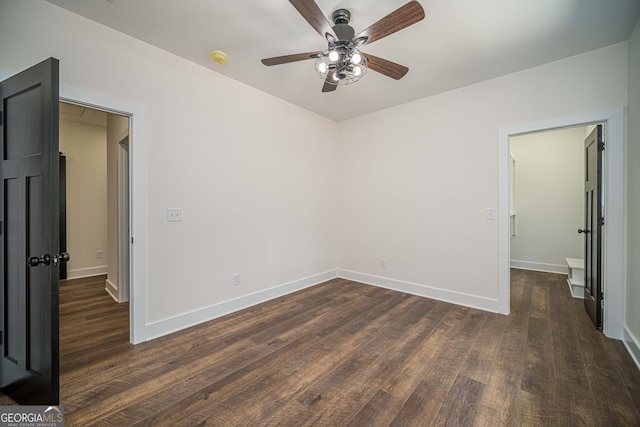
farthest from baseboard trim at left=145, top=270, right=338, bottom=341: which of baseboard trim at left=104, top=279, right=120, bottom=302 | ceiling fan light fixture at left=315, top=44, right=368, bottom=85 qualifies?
ceiling fan light fixture at left=315, top=44, right=368, bottom=85

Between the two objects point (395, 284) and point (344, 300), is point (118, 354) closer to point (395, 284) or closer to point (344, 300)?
point (344, 300)

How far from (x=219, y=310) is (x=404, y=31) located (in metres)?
3.24

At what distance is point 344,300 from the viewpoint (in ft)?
11.3

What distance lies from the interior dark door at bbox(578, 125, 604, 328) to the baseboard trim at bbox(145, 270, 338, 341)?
10.5ft

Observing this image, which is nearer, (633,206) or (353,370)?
(353,370)

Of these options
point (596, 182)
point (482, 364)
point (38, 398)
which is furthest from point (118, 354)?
point (596, 182)

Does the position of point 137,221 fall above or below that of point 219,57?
below

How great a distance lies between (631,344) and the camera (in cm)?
216

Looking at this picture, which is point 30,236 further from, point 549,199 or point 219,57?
point 549,199

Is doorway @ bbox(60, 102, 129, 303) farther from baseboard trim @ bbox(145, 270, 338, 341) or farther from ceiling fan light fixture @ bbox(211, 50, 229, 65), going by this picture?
ceiling fan light fixture @ bbox(211, 50, 229, 65)

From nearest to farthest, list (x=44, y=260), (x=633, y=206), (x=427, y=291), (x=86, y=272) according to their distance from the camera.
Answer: (x=44, y=260), (x=633, y=206), (x=427, y=291), (x=86, y=272)

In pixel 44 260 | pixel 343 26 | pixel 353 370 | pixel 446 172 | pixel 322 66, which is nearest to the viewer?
pixel 44 260

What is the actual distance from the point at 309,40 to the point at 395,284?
3.21 metres

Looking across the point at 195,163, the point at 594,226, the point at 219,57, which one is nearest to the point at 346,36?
the point at 219,57
